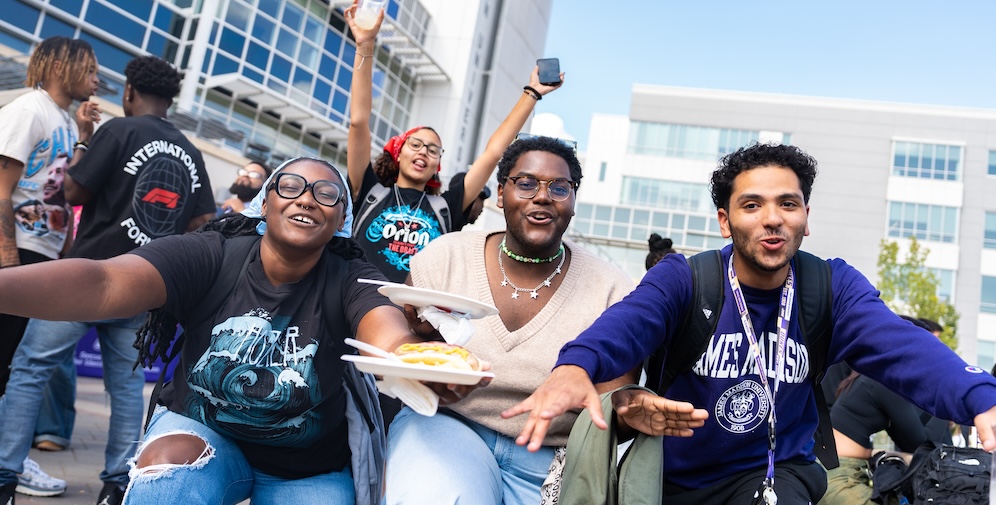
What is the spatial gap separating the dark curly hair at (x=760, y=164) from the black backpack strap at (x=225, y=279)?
1877 mm

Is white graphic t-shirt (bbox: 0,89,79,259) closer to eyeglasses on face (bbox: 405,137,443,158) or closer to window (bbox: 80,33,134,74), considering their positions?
eyeglasses on face (bbox: 405,137,443,158)

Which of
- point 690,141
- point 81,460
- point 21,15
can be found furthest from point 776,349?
point 690,141

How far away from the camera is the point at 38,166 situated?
4324 millimetres

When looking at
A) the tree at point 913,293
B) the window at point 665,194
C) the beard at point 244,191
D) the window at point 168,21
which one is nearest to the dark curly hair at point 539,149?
the beard at point 244,191

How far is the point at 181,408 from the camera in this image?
9.45ft

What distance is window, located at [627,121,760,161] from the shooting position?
5400cm

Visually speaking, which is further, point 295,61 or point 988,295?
point 988,295

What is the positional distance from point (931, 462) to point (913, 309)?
101ft

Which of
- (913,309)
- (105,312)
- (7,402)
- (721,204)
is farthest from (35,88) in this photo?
(913,309)

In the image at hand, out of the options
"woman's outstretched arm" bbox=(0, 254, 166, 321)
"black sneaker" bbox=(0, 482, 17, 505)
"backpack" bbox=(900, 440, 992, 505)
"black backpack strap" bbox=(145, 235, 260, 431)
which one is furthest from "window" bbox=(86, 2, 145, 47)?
"backpack" bbox=(900, 440, 992, 505)

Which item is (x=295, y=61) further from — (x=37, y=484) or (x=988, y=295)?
(x=988, y=295)

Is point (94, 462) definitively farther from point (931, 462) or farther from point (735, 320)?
point (931, 462)

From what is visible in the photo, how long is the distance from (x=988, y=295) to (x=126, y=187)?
5408 centimetres

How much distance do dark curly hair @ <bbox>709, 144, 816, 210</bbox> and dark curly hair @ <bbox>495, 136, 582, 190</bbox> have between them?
2.01ft
